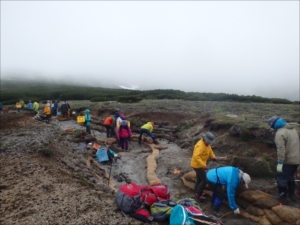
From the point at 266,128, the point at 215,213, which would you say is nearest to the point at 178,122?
the point at 266,128

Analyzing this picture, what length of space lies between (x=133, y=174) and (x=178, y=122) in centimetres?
1062

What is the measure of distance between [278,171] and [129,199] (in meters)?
4.25

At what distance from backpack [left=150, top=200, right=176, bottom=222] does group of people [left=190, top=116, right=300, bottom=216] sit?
1990 millimetres

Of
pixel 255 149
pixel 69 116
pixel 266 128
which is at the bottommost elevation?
pixel 69 116

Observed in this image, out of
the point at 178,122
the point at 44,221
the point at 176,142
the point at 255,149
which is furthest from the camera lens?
the point at 178,122

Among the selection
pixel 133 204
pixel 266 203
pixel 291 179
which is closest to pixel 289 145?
pixel 291 179

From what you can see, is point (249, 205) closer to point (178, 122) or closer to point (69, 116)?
point (178, 122)

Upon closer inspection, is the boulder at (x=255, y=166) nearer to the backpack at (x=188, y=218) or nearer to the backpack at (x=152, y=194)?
the backpack at (x=152, y=194)

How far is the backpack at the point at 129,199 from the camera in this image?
246 inches

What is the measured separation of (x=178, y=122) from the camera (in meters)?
21.4

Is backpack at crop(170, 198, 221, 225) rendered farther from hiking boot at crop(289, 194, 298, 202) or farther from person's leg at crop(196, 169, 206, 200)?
hiking boot at crop(289, 194, 298, 202)

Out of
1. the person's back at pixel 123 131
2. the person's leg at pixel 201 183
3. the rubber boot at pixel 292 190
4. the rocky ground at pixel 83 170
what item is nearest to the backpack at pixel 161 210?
the rocky ground at pixel 83 170

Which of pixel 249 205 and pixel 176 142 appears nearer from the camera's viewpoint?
pixel 249 205

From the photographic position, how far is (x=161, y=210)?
6.09 m
